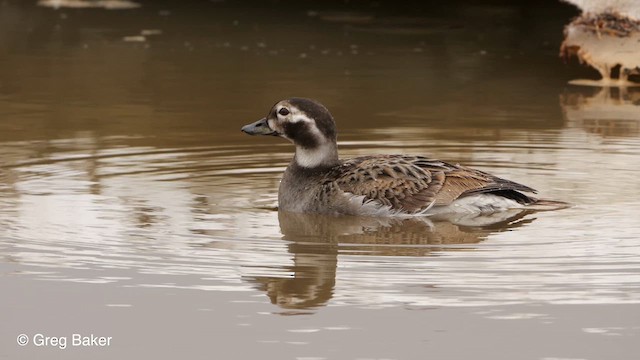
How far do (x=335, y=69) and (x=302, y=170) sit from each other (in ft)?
24.0

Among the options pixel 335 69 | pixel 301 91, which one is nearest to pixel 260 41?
pixel 335 69

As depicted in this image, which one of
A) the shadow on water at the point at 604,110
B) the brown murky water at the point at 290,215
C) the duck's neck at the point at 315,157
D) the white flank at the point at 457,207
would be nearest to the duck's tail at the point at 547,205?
the white flank at the point at 457,207

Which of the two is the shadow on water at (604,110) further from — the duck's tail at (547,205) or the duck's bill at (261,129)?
the duck's bill at (261,129)

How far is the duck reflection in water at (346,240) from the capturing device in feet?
27.3

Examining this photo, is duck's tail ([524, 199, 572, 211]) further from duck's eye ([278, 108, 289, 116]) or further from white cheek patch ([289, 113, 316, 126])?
duck's eye ([278, 108, 289, 116])

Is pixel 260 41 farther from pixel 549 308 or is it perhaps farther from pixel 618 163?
pixel 549 308

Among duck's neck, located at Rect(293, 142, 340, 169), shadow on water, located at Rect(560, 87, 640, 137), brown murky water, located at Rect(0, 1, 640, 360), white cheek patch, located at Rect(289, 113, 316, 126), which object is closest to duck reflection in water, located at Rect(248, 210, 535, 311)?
brown murky water, located at Rect(0, 1, 640, 360)

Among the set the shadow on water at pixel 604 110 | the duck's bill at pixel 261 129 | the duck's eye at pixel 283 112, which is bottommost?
the shadow on water at pixel 604 110

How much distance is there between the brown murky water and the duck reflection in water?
0.08 ft

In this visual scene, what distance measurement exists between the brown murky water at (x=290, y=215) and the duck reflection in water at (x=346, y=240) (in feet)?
0.08

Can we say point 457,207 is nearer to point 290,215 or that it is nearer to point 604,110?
point 290,215

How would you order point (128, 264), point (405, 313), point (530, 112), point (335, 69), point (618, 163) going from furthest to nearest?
point (335, 69), point (530, 112), point (618, 163), point (128, 264), point (405, 313)

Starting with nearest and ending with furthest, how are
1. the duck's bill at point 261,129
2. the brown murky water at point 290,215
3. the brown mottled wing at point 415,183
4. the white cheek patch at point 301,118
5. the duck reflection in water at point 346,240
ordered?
the brown murky water at point 290,215
the duck reflection in water at point 346,240
the brown mottled wing at point 415,183
the white cheek patch at point 301,118
the duck's bill at point 261,129

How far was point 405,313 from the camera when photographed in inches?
302
